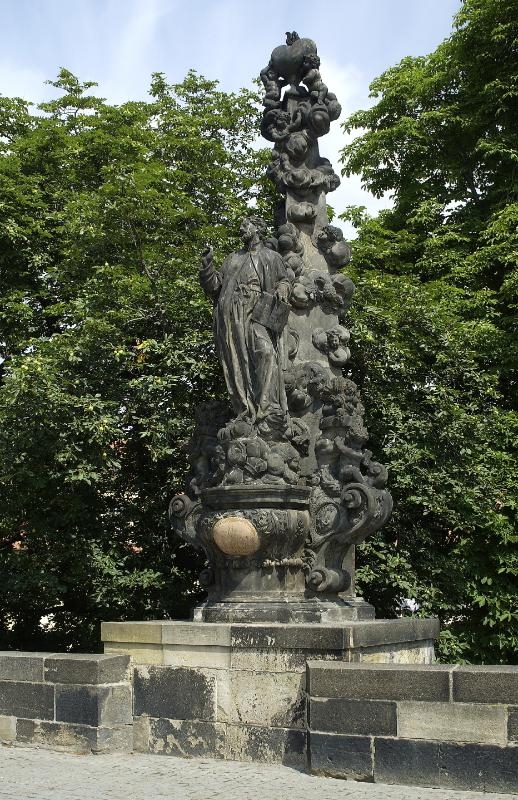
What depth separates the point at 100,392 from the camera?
1398cm

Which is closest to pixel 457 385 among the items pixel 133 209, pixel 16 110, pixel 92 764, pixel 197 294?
pixel 197 294

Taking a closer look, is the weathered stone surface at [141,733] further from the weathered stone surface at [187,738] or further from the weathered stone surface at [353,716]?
the weathered stone surface at [353,716]

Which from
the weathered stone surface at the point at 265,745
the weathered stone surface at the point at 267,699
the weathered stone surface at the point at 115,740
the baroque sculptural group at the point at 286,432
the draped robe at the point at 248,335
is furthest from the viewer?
the draped robe at the point at 248,335

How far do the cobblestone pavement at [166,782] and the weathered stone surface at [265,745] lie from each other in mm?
139

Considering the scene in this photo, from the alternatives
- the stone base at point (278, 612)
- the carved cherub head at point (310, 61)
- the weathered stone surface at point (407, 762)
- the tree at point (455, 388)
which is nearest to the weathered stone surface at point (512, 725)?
the weathered stone surface at point (407, 762)

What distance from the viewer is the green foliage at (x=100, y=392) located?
13336mm

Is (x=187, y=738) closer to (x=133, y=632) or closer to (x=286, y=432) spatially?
(x=133, y=632)

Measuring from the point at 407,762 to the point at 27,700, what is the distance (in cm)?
342

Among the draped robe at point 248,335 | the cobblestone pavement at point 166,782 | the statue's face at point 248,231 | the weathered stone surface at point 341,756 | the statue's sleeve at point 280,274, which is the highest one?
the statue's face at point 248,231

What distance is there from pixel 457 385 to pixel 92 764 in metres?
8.52

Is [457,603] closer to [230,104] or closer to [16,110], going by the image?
[230,104]

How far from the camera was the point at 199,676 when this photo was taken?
8336 millimetres

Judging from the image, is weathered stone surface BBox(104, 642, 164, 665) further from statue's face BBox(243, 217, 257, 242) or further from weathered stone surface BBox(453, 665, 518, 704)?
statue's face BBox(243, 217, 257, 242)

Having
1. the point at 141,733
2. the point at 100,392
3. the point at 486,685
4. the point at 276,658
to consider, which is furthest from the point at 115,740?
the point at 100,392
